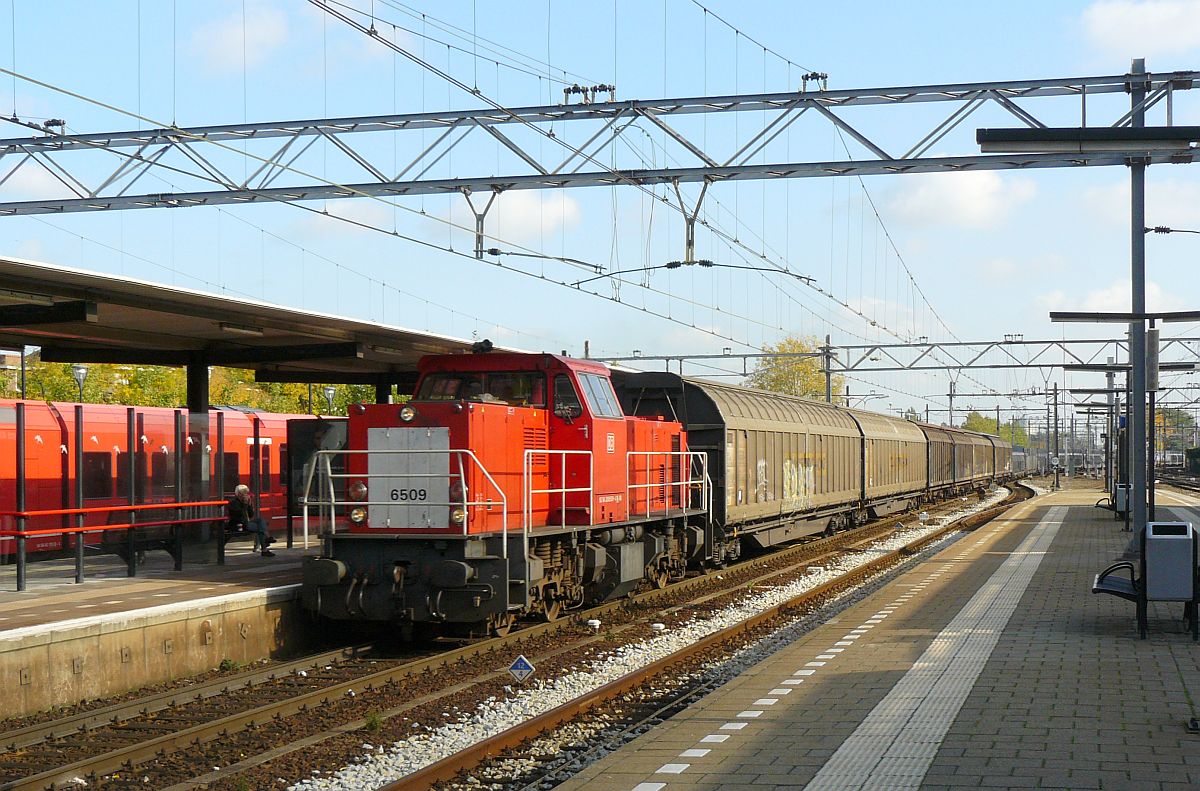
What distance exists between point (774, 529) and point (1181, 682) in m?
14.3

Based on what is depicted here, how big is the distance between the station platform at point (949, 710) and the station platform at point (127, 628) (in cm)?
551

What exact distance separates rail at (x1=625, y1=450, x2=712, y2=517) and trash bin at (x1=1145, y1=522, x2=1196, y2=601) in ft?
21.1

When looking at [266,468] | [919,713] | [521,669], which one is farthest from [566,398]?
[266,468]

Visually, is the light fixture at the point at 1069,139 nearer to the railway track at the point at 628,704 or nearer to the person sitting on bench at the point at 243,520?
the railway track at the point at 628,704

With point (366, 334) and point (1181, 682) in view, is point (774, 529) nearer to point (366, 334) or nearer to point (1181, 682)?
point (366, 334)

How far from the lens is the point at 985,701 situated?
921cm

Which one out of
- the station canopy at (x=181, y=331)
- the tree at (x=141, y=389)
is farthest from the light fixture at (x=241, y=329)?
the tree at (x=141, y=389)

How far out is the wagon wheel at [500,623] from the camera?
528 inches

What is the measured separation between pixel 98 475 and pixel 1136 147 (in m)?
13.3

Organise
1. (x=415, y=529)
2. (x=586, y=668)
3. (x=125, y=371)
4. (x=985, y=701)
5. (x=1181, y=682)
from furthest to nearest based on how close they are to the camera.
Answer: (x=125, y=371) → (x=415, y=529) → (x=586, y=668) → (x=1181, y=682) → (x=985, y=701)

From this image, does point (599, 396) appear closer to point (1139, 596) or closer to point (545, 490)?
point (545, 490)

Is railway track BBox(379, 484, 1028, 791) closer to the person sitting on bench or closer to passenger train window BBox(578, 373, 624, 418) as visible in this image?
passenger train window BBox(578, 373, 624, 418)

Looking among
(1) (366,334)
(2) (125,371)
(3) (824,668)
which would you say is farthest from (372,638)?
(2) (125,371)

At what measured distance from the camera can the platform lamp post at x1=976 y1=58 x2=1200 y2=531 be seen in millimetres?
12422
